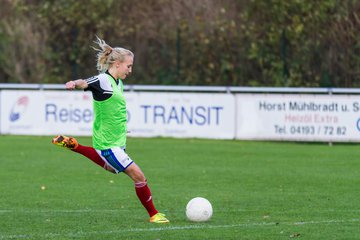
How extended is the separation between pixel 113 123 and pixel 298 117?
40.2 ft

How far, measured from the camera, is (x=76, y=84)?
9938 mm

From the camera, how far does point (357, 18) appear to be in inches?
1107

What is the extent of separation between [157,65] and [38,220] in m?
19.8

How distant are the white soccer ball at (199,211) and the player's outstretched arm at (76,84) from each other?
1747 millimetres

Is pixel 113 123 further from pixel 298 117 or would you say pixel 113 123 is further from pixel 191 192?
pixel 298 117

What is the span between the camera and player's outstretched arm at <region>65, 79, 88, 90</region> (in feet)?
32.0

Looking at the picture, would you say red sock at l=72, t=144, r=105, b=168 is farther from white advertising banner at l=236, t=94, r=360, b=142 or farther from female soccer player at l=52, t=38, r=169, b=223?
white advertising banner at l=236, t=94, r=360, b=142

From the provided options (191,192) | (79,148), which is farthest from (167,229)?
(191,192)

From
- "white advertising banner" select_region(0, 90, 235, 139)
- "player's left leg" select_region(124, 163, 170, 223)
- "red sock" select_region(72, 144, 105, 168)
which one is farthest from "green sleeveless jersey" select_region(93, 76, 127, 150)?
"white advertising banner" select_region(0, 90, 235, 139)

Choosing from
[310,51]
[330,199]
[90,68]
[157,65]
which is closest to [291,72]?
[310,51]

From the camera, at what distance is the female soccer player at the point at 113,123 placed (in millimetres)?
10516

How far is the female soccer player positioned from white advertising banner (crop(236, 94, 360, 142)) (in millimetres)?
11953

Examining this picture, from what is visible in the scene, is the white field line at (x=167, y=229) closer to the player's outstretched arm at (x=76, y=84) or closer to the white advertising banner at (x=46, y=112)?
the player's outstretched arm at (x=76, y=84)

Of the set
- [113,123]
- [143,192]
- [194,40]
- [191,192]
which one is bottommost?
[191,192]
